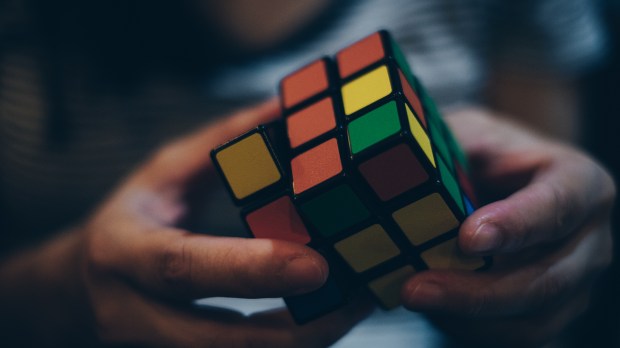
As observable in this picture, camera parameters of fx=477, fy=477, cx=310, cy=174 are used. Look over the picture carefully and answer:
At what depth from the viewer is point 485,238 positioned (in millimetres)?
448

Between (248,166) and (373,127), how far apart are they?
133 millimetres

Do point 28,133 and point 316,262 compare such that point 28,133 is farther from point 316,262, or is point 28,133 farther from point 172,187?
point 316,262

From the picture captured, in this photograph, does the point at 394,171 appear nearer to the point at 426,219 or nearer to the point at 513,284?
the point at 426,219

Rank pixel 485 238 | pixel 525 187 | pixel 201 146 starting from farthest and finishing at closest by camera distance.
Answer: pixel 201 146 → pixel 525 187 → pixel 485 238

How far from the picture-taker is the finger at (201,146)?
66 cm

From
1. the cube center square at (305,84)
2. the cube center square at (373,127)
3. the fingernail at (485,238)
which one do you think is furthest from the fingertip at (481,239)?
the cube center square at (305,84)

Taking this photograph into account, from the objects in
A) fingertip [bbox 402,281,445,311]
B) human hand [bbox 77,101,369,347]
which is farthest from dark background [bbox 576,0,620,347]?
human hand [bbox 77,101,369,347]

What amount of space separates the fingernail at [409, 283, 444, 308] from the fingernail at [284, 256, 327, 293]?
0.11 metres

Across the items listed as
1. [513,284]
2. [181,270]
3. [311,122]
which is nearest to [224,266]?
[181,270]

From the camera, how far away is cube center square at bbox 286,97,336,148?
1.71 feet

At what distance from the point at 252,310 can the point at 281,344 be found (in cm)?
6

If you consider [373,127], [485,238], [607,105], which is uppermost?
[373,127]

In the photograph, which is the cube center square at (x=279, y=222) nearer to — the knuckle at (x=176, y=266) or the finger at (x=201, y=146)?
the knuckle at (x=176, y=266)

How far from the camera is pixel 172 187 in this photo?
0.69 meters
